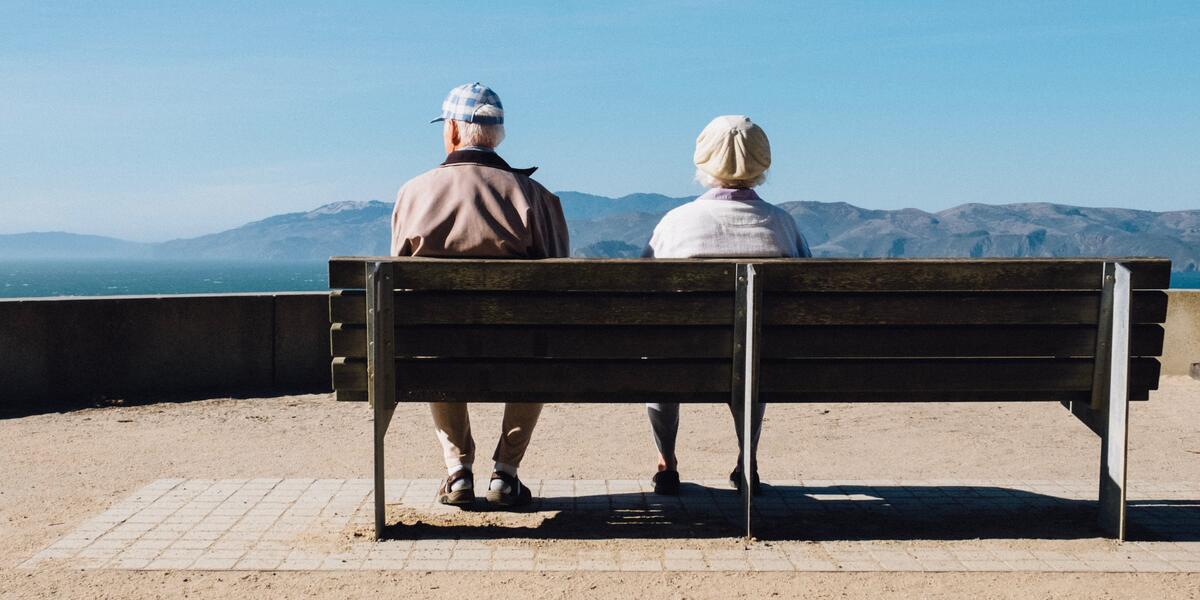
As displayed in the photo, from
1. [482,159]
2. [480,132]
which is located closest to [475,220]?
[482,159]

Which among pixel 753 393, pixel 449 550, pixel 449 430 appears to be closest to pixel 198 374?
pixel 449 430

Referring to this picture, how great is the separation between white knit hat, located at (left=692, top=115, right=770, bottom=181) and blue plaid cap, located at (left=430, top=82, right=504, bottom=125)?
35.0 inches

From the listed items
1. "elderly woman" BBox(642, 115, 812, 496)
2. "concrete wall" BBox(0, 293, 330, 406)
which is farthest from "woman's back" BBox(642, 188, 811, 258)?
"concrete wall" BBox(0, 293, 330, 406)

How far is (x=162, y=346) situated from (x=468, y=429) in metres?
4.59

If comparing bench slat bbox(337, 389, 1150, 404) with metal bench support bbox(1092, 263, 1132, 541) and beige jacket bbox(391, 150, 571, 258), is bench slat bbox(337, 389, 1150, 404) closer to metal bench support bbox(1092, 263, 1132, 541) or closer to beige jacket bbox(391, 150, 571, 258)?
metal bench support bbox(1092, 263, 1132, 541)

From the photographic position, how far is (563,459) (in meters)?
6.15

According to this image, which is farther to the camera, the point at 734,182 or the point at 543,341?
the point at 734,182

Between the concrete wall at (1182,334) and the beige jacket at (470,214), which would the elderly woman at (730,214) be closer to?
the beige jacket at (470,214)

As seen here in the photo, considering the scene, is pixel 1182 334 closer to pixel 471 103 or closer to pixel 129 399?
pixel 471 103

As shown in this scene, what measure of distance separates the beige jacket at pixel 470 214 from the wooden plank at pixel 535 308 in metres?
0.41

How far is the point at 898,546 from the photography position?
4.08m

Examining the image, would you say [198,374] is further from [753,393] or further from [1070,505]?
[1070,505]

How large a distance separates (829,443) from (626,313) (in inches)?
122

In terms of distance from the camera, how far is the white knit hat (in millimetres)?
4539
